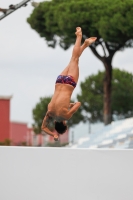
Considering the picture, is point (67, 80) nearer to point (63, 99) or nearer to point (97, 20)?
point (63, 99)

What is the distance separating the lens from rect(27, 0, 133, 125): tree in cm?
3039

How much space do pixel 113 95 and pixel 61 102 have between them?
2913cm

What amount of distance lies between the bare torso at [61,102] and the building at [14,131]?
22865 mm

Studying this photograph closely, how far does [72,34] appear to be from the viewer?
3250cm

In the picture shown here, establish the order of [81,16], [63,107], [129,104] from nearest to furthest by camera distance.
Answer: [63,107], [81,16], [129,104]

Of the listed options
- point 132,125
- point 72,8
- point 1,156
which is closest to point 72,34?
point 72,8

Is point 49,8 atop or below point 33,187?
atop

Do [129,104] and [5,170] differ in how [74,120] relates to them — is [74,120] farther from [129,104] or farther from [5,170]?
[5,170]

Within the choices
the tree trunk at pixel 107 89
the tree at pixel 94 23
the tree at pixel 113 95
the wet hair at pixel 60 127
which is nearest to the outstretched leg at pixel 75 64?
the wet hair at pixel 60 127

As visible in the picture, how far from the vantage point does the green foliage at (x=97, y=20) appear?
98.9 feet

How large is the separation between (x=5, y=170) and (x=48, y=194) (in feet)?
2.26

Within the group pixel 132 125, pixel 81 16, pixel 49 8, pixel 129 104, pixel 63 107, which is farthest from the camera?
pixel 129 104

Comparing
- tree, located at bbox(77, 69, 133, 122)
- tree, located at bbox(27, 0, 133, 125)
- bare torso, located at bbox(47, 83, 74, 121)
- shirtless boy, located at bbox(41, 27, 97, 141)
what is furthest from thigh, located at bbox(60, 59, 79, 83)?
tree, located at bbox(77, 69, 133, 122)

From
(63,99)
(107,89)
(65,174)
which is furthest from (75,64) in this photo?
(107,89)
